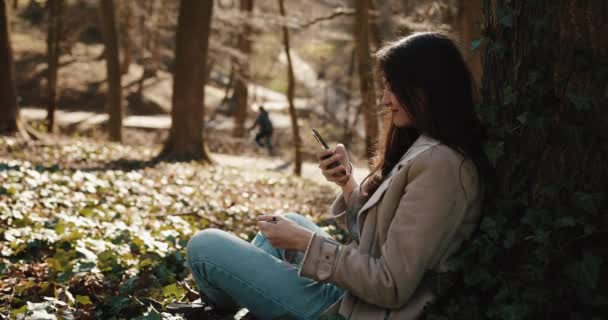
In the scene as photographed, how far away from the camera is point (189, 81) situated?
42.3ft

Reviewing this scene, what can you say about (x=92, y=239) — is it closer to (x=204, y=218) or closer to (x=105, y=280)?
(x=105, y=280)

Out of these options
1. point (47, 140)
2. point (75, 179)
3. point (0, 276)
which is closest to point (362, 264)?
point (0, 276)

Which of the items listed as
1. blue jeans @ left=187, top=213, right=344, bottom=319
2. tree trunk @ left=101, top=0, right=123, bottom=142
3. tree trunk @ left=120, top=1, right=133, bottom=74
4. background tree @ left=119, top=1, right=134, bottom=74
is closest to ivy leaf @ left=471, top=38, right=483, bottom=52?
blue jeans @ left=187, top=213, right=344, bottom=319

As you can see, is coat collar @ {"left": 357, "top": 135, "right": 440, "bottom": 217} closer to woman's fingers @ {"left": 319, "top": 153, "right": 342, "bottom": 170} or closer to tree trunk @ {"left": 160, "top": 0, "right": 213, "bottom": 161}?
woman's fingers @ {"left": 319, "top": 153, "right": 342, "bottom": 170}

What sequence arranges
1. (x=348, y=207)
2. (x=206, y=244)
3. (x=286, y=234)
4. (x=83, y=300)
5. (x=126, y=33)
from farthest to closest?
(x=126, y=33), (x=83, y=300), (x=348, y=207), (x=206, y=244), (x=286, y=234)

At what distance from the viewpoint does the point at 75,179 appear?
24.2 feet

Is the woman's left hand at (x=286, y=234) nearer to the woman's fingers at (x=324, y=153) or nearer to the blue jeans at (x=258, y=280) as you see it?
the blue jeans at (x=258, y=280)

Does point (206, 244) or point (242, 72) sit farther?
point (242, 72)

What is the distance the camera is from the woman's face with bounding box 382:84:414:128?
2.57 meters

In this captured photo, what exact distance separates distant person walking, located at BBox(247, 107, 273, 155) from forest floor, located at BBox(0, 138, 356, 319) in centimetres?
1263

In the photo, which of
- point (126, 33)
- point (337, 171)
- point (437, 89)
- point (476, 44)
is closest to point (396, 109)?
point (437, 89)

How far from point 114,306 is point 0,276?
38.2 inches

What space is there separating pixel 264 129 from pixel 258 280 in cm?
2113

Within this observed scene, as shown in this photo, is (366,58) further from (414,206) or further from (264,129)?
(414,206)
